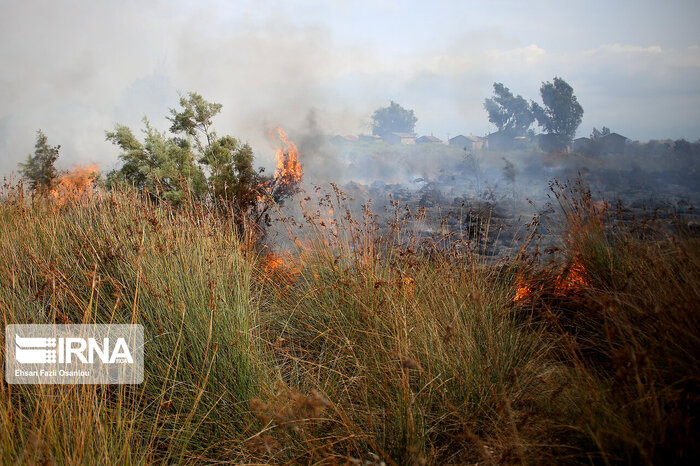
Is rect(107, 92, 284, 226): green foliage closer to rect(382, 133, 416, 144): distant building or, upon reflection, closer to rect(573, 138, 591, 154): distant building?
rect(573, 138, 591, 154): distant building

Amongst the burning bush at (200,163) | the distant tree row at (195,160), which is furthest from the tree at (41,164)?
the burning bush at (200,163)

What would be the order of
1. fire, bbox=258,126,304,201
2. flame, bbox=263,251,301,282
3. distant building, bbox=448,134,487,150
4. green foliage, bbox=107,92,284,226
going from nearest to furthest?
1. flame, bbox=263,251,301,282
2. green foliage, bbox=107,92,284,226
3. fire, bbox=258,126,304,201
4. distant building, bbox=448,134,487,150

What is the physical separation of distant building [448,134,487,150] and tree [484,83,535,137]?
1387 mm

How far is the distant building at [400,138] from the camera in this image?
2445cm

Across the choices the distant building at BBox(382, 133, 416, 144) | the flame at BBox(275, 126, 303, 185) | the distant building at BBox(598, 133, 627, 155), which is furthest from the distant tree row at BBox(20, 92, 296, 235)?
the distant building at BBox(382, 133, 416, 144)

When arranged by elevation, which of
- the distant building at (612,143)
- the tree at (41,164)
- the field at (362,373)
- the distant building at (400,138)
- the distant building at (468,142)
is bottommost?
the field at (362,373)

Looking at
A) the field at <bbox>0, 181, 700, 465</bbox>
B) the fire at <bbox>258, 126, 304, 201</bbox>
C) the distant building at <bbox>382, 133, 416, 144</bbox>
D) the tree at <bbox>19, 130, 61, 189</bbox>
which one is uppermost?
the distant building at <bbox>382, 133, 416, 144</bbox>

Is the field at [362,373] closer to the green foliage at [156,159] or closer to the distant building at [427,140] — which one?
the green foliage at [156,159]

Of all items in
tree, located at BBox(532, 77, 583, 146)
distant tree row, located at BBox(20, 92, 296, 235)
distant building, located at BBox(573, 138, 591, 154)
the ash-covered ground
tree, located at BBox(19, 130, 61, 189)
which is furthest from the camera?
tree, located at BBox(532, 77, 583, 146)

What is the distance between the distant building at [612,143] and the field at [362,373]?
13764 mm

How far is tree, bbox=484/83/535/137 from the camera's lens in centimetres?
1998

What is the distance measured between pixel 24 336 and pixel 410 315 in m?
2.00

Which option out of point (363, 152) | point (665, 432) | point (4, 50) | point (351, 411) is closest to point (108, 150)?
point (4, 50)

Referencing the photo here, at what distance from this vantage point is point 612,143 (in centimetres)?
1465
